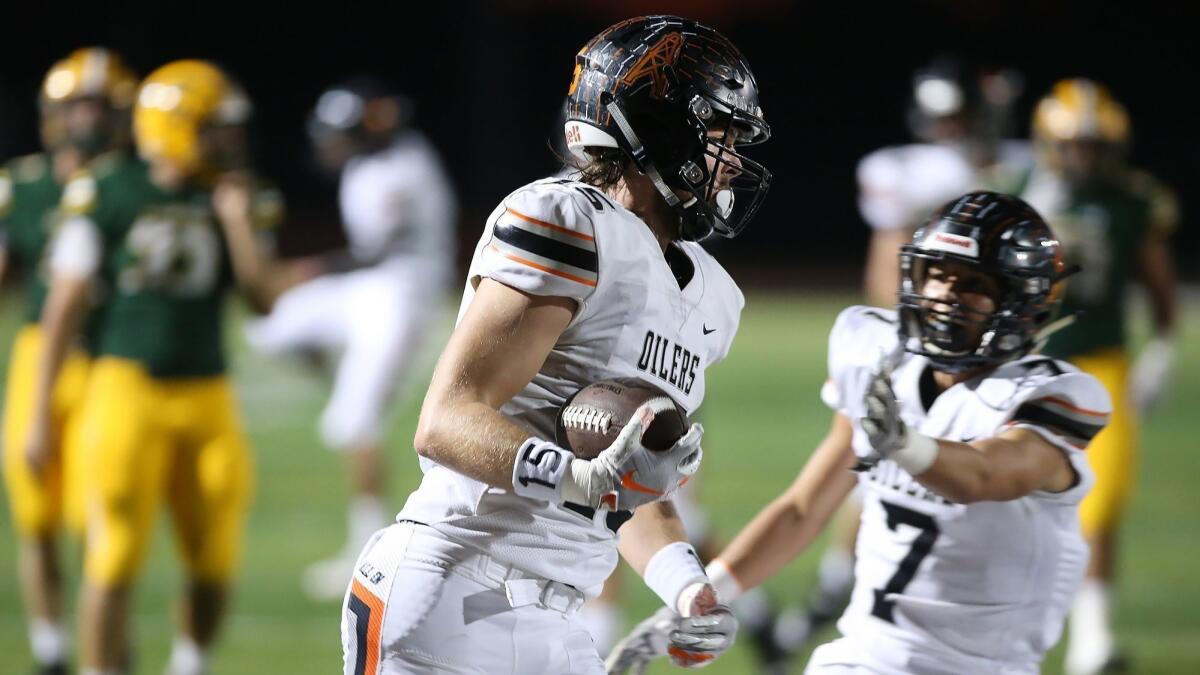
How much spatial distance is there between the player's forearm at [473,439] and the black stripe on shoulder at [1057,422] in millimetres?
1013

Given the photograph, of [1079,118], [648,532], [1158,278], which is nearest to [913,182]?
[1079,118]

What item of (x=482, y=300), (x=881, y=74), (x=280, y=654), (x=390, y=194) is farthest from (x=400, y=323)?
(x=881, y=74)

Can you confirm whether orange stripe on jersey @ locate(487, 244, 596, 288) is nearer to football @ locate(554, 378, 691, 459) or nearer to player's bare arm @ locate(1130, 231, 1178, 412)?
football @ locate(554, 378, 691, 459)

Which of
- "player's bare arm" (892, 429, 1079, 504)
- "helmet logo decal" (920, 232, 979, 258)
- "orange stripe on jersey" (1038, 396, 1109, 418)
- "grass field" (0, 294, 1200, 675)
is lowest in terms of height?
"grass field" (0, 294, 1200, 675)

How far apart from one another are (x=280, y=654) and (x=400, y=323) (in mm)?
2466

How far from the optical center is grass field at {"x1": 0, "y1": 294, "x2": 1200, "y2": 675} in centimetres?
600

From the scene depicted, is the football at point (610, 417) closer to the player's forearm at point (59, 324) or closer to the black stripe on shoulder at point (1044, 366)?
the black stripe on shoulder at point (1044, 366)

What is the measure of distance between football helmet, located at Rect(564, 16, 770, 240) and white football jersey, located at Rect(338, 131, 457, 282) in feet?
17.9

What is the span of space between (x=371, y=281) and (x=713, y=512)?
6.85 feet

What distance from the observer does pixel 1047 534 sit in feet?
9.91

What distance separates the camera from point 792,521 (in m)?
3.23

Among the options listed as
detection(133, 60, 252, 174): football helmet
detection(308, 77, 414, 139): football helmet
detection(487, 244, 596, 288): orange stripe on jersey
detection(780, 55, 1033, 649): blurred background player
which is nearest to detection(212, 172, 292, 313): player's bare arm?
detection(133, 60, 252, 174): football helmet

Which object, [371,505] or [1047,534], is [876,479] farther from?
[371,505]

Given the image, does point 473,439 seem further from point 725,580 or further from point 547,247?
point 725,580
